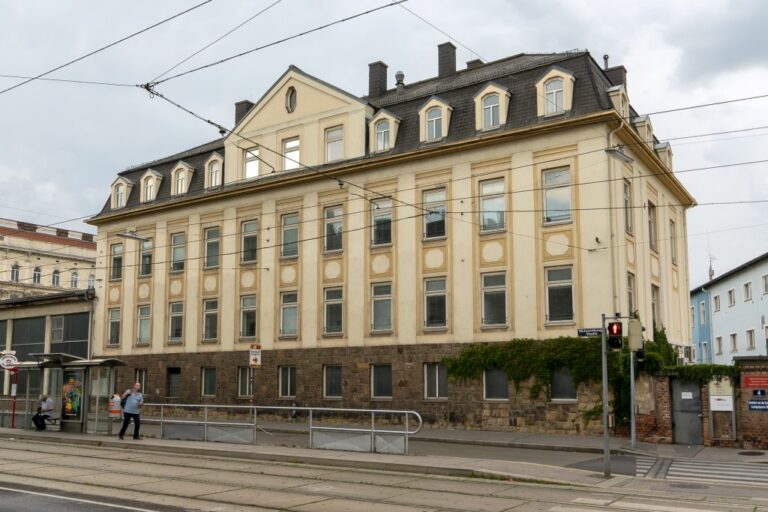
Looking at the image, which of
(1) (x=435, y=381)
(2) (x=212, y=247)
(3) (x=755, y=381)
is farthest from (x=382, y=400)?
(3) (x=755, y=381)

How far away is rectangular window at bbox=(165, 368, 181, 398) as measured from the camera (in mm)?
37281

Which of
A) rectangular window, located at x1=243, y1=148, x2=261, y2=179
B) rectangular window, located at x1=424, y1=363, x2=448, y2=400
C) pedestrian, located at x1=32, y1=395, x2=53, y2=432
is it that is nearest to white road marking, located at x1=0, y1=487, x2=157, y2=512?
pedestrian, located at x1=32, y1=395, x2=53, y2=432

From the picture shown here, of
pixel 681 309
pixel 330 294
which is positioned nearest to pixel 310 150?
pixel 330 294

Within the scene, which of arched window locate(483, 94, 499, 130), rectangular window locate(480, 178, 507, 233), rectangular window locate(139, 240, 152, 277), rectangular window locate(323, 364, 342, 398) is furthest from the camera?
rectangular window locate(139, 240, 152, 277)

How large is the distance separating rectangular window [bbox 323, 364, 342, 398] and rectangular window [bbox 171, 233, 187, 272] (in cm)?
1012

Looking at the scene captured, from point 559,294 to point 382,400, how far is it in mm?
7935

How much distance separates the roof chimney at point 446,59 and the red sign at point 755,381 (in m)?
20.2

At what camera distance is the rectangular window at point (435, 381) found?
95.7 ft

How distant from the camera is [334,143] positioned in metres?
33.7

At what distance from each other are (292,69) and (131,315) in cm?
1481

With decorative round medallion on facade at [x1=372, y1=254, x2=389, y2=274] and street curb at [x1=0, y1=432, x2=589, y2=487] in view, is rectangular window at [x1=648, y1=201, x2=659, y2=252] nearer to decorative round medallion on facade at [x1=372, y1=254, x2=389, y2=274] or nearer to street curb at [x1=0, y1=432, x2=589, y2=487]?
decorative round medallion on facade at [x1=372, y1=254, x2=389, y2=274]

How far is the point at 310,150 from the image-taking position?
111 feet

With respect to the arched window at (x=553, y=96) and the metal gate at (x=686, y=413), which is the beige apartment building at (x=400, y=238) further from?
the metal gate at (x=686, y=413)

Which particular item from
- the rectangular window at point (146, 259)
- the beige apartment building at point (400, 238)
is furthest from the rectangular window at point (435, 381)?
the rectangular window at point (146, 259)
